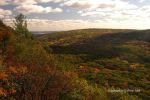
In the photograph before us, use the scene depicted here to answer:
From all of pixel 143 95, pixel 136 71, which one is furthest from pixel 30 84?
pixel 136 71

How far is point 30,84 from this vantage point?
16.8 meters

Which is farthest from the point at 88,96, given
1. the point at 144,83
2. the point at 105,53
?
the point at 105,53

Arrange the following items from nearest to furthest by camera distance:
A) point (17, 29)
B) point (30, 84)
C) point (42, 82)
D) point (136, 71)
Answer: point (30, 84) < point (42, 82) < point (17, 29) < point (136, 71)

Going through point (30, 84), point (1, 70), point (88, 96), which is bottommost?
point (88, 96)

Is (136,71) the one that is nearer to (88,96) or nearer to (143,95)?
(143,95)

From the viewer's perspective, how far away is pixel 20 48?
58.3 metres

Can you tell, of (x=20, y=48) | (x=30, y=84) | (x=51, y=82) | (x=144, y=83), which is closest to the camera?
(x=30, y=84)

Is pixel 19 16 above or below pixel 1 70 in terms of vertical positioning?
above

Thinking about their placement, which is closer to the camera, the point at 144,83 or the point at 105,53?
the point at 144,83

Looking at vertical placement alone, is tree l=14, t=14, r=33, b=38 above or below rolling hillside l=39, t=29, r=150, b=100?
above

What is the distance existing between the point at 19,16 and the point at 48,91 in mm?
76890

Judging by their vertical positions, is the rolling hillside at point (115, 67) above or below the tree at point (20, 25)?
below

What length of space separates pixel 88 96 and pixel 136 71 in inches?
3205

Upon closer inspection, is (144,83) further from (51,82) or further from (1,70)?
(51,82)
